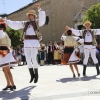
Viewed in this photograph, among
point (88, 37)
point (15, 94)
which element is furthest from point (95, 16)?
point (15, 94)

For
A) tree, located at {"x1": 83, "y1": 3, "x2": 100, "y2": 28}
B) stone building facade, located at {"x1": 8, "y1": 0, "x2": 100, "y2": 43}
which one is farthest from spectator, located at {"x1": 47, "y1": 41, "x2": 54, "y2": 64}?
stone building facade, located at {"x1": 8, "y1": 0, "x2": 100, "y2": 43}

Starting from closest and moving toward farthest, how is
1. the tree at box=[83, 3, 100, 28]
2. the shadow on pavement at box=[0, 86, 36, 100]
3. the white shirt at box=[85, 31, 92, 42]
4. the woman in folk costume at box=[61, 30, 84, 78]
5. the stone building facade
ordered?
the shadow on pavement at box=[0, 86, 36, 100] → the woman in folk costume at box=[61, 30, 84, 78] → the white shirt at box=[85, 31, 92, 42] → the tree at box=[83, 3, 100, 28] → the stone building facade

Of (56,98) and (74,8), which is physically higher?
(74,8)

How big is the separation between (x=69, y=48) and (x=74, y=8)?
1509 centimetres

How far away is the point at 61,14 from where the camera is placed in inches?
963

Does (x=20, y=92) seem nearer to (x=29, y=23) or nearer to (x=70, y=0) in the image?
(x=29, y=23)

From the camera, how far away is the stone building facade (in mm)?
21891

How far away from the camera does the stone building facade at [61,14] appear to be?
21891mm

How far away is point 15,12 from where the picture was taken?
34.0m

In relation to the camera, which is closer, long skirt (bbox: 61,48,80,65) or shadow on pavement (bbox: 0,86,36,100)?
shadow on pavement (bbox: 0,86,36,100)

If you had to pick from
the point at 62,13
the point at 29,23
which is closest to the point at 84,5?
the point at 62,13

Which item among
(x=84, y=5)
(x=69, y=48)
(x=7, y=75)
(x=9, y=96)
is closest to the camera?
(x=9, y=96)

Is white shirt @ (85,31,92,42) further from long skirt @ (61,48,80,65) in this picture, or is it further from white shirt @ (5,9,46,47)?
white shirt @ (5,9,46,47)

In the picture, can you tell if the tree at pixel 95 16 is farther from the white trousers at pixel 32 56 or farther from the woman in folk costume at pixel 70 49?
the white trousers at pixel 32 56
